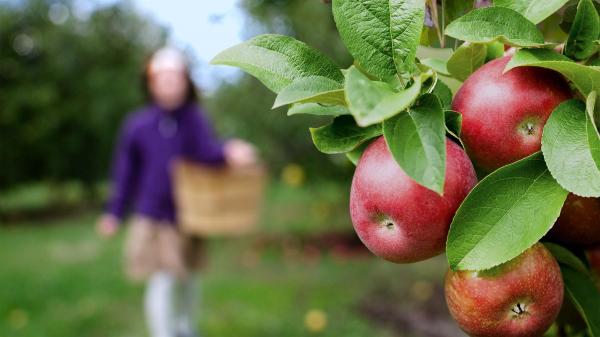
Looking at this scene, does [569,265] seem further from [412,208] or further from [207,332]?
[207,332]

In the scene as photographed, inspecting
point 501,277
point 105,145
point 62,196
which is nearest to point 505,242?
point 501,277

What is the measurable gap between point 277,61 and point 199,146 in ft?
10.4

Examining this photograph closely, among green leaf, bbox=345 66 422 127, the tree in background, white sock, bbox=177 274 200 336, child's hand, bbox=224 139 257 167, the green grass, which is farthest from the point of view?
the tree in background

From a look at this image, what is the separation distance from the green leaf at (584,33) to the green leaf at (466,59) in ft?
0.25

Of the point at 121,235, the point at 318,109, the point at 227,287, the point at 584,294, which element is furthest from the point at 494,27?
the point at 121,235

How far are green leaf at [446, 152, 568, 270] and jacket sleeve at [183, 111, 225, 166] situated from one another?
3.20 m

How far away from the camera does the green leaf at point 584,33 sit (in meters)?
0.55

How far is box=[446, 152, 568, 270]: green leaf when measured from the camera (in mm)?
505

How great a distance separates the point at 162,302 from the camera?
3.57m

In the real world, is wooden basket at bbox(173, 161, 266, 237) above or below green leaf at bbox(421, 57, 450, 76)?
below

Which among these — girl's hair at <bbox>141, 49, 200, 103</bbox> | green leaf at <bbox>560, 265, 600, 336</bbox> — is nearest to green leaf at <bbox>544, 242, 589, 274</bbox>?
green leaf at <bbox>560, 265, 600, 336</bbox>

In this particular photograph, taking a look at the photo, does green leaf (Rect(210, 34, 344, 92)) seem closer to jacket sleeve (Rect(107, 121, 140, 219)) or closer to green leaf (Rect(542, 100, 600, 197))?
green leaf (Rect(542, 100, 600, 197))

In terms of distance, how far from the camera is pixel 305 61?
565mm

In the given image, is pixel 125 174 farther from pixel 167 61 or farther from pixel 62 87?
pixel 62 87
